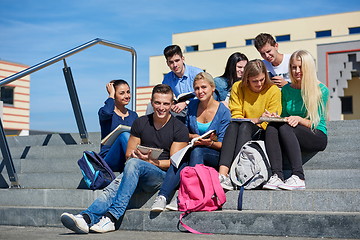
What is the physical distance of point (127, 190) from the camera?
167 inches

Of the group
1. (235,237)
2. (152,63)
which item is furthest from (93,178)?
(152,63)

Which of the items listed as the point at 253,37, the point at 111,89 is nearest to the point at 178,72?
the point at 111,89

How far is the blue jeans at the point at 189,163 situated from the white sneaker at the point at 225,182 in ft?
0.81

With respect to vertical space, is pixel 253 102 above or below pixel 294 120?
above

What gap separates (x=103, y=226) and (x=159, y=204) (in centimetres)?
47

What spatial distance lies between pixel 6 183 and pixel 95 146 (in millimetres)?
1096

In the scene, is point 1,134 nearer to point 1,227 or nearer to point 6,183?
point 6,183

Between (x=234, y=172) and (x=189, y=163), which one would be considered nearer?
(x=234, y=172)

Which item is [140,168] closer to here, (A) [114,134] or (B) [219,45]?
(A) [114,134]

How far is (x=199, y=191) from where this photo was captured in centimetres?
411

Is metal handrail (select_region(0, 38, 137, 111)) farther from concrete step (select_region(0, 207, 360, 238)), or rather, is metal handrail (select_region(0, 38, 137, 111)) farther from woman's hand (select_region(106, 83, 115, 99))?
concrete step (select_region(0, 207, 360, 238))

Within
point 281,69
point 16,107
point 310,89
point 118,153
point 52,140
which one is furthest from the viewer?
point 16,107

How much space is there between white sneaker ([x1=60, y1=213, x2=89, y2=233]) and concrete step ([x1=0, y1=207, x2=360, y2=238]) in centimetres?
44

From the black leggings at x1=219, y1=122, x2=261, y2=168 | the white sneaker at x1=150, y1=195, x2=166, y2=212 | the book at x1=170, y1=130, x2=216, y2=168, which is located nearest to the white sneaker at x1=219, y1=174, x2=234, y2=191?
the black leggings at x1=219, y1=122, x2=261, y2=168
